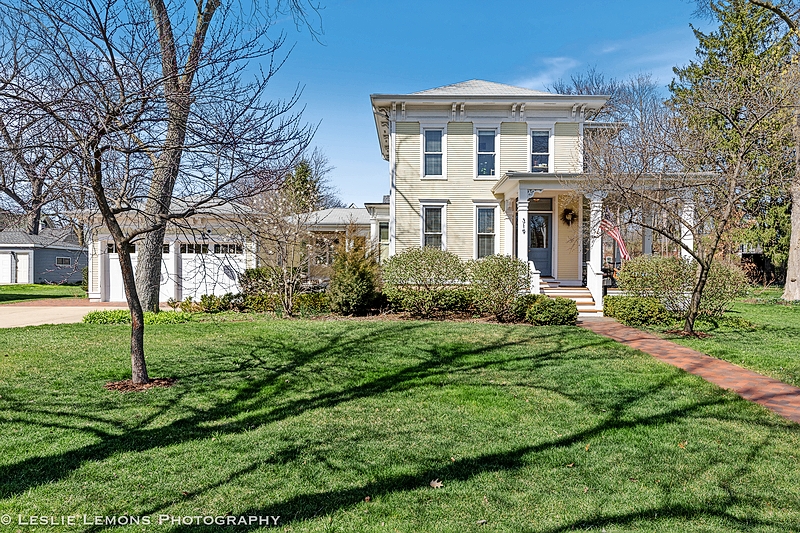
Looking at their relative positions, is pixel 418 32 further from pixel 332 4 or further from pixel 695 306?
pixel 695 306

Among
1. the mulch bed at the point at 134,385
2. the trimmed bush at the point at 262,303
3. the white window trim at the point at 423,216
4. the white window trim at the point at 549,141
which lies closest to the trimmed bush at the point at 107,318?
the trimmed bush at the point at 262,303

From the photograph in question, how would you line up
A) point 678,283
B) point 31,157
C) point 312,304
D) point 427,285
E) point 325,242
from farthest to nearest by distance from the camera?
1. point 325,242
2. point 312,304
3. point 427,285
4. point 678,283
5. point 31,157

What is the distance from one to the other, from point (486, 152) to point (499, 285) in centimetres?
590

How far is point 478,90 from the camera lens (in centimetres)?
1631

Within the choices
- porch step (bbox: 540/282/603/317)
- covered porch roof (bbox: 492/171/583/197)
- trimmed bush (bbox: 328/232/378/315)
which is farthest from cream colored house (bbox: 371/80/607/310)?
trimmed bush (bbox: 328/232/378/315)

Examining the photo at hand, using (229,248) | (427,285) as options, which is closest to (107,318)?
(229,248)

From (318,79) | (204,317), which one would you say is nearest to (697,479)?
(318,79)

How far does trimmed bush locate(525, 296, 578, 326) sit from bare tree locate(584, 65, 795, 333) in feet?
7.09

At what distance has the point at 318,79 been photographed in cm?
877

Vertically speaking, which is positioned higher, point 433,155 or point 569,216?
point 433,155

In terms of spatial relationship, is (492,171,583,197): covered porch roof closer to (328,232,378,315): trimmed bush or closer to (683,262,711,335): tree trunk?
(683,262,711,335): tree trunk

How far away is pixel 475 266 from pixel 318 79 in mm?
5436

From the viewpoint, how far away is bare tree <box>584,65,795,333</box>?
351 inches

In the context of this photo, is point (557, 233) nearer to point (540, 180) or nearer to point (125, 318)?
point (540, 180)
